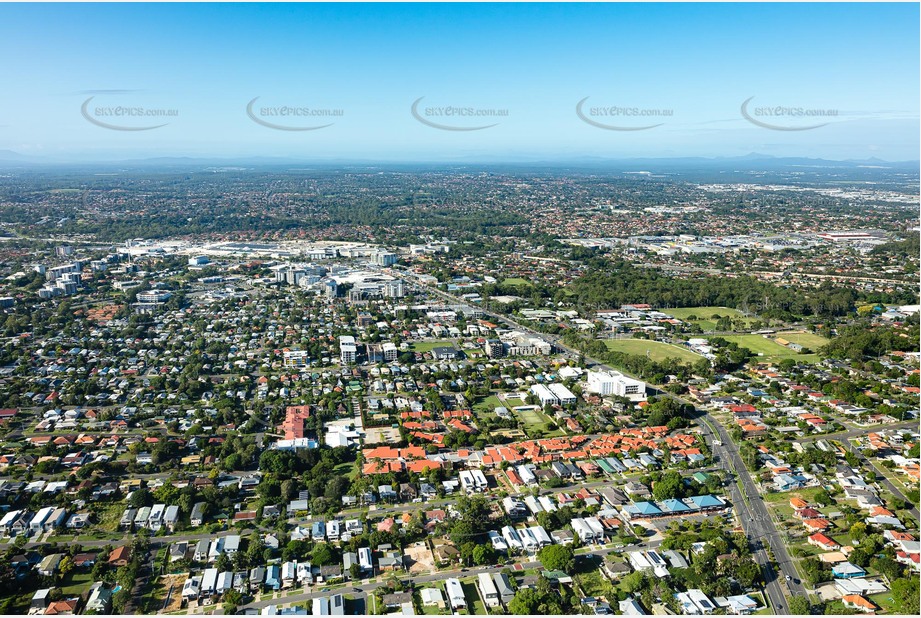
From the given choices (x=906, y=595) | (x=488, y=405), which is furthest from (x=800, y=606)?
(x=488, y=405)

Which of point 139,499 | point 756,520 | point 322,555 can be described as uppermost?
point 139,499

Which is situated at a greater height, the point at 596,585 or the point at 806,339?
the point at 596,585

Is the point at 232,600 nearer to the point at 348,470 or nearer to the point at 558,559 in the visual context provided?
the point at 348,470

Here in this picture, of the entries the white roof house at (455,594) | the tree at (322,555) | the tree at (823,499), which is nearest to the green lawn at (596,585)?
the white roof house at (455,594)

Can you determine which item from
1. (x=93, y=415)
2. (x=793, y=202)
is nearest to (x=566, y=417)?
(x=93, y=415)

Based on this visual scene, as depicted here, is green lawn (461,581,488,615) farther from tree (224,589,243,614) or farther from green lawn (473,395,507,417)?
green lawn (473,395,507,417)

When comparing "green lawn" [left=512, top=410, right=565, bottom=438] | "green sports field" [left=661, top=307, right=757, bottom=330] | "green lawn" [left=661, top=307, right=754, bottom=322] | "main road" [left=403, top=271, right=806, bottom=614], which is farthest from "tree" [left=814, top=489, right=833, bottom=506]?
"green lawn" [left=661, top=307, right=754, bottom=322]
